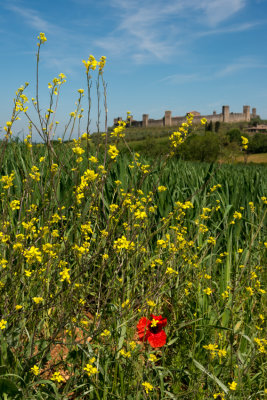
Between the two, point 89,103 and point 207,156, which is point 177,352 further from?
point 207,156

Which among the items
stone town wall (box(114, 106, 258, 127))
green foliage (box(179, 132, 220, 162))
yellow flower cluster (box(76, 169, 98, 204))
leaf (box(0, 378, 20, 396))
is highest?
stone town wall (box(114, 106, 258, 127))

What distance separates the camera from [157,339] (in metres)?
2.06

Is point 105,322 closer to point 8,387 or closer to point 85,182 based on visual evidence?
point 8,387

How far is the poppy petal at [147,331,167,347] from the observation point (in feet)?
6.68

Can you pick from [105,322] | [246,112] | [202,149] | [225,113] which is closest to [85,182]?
[105,322]

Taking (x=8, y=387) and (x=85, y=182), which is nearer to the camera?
(x=8, y=387)

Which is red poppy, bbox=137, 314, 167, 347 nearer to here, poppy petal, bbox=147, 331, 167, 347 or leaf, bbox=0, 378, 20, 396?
poppy petal, bbox=147, 331, 167, 347

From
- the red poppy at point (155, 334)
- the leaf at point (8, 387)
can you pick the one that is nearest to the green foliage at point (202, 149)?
the red poppy at point (155, 334)

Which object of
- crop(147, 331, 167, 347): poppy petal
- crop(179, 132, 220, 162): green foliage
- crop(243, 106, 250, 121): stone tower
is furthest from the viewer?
crop(243, 106, 250, 121): stone tower

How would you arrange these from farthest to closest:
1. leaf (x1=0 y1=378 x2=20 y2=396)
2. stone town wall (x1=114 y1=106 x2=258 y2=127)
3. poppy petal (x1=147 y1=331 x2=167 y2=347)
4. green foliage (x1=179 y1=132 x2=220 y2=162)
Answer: stone town wall (x1=114 y1=106 x2=258 y2=127) → green foliage (x1=179 y1=132 x2=220 y2=162) → poppy petal (x1=147 y1=331 x2=167 y2=347) → leaf (x1=0 y1=378 x2=20 y2=396)

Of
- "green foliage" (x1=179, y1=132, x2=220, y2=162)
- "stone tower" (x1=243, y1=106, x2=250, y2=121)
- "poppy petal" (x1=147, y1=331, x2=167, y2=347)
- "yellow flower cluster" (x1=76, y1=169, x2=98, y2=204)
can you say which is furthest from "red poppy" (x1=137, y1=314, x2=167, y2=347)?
"stone tower" (x1=243, y1=106, x2=250, y2=121)

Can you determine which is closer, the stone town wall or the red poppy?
the red poppy

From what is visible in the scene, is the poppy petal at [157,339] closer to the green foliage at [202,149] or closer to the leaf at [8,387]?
the leaf at [8,387]

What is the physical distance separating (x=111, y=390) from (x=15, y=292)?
761 millimetres
